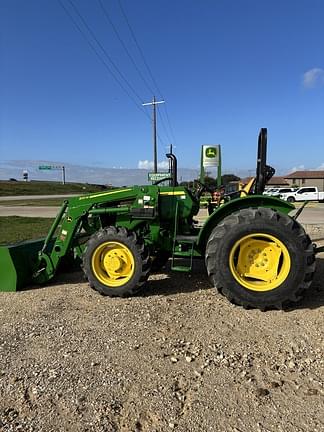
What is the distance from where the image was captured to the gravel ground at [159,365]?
285 centimetres

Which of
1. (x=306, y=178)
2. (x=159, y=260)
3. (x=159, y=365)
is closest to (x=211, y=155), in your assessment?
(x=159, y=260)

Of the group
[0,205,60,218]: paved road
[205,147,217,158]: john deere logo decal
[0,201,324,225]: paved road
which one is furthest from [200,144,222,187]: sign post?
[0,205,60,218]: paved road

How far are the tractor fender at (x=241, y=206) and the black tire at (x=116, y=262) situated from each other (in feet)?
2.76

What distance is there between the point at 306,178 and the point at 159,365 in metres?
97.5

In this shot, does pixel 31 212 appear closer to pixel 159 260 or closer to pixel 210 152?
pixel 210 152

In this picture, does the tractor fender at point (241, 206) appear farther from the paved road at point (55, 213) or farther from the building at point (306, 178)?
the building at point (306, 178)

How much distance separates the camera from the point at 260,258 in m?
5.09

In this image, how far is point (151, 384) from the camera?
129 inches

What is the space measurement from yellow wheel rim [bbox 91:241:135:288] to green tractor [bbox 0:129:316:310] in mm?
13

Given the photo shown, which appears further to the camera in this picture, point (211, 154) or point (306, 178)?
point (306, 178)

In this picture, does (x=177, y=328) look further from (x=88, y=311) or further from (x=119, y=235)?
(x=119, y=235)

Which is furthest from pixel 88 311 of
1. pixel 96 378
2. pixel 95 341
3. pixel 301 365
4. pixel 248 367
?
pixel 301 365

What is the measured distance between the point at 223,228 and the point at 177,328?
4.36 ft

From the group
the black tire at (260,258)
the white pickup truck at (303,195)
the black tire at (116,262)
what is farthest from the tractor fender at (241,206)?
the white pickup truck at (303,195)
